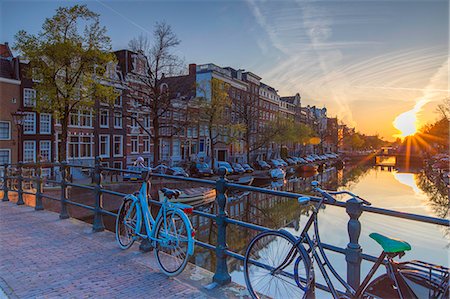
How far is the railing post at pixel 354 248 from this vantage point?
2480mm

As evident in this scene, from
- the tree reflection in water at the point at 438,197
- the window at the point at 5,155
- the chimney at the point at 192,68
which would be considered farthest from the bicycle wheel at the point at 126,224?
the chimney at the point at 192,68

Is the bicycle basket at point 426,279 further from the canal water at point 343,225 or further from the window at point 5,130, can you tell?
the window at point 5,130

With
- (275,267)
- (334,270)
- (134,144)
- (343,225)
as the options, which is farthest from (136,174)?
(134,144)

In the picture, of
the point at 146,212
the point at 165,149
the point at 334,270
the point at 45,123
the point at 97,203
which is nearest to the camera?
the point at 334,270

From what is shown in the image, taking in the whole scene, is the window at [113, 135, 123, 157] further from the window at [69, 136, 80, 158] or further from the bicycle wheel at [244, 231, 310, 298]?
the bicycle wheel at [244, 231, 310, 298]

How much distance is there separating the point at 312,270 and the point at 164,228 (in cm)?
201

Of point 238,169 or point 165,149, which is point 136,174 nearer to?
point 238,169

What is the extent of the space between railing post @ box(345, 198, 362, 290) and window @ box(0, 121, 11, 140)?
2574cm

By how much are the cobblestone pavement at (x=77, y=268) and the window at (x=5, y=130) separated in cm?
1993

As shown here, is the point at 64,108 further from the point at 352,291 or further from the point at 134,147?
the point at 352,291

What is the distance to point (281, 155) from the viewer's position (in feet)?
193

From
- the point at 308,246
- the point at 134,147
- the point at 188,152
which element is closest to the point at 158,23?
the point at 134,147

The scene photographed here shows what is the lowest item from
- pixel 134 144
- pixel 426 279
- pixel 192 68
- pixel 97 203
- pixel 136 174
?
pixel 97 203

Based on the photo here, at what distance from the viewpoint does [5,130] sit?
74.0 ft
